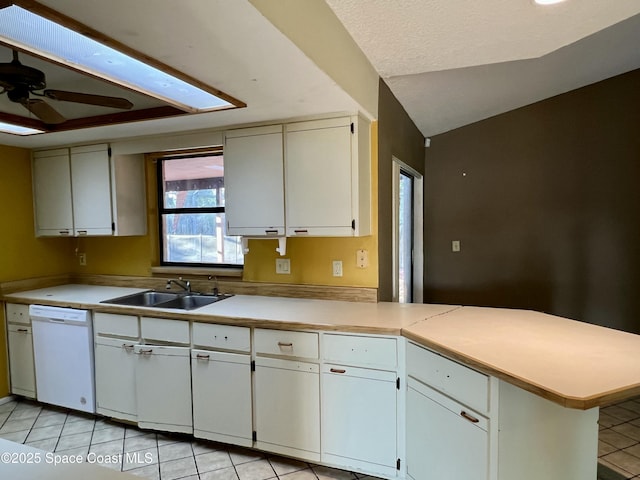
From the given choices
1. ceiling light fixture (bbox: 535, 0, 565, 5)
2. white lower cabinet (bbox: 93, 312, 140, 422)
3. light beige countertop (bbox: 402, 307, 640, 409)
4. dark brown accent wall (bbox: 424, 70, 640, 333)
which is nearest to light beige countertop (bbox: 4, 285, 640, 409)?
light beige countertop (bbox: 402, 307, 640, 409)

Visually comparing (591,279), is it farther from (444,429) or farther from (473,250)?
(444,429)

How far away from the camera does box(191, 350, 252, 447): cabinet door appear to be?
2219mm

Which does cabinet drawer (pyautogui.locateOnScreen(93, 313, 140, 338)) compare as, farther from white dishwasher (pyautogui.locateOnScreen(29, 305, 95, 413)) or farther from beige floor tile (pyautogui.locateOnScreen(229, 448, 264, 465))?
beige floor tile (pyautogui.locateOnScreen(229, 448, 264, 465))

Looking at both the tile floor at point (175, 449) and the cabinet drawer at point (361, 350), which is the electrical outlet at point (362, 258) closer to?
the cabinet drawer at point (361, 350)

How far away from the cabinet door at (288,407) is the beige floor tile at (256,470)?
0.10 m

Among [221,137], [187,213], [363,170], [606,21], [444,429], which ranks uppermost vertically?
[606,21]

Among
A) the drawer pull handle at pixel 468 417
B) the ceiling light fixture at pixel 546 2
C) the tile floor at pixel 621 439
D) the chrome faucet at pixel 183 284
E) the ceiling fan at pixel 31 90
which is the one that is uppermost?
the ceiling light fixture at pixel 546 2

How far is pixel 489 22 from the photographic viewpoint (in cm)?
175

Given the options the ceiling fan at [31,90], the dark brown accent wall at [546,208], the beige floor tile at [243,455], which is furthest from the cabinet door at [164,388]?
the dark brown accent wall at [546,208]

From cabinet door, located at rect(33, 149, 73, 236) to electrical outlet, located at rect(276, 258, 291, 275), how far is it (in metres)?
1.84

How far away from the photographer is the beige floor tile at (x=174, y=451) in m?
2.30

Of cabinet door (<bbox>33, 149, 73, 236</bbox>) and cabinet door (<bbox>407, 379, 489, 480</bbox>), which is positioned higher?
cabinet door (<bbox>33, 149, 73, 236</bbox>)

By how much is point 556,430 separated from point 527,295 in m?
2.49

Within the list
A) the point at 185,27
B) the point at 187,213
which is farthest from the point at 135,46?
the point at 187,213
